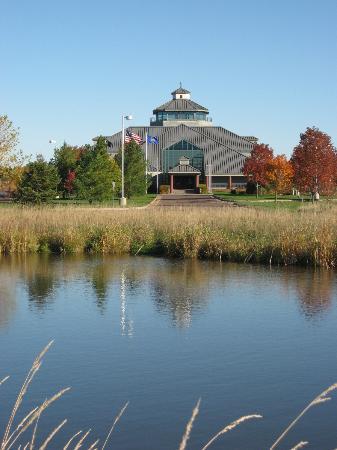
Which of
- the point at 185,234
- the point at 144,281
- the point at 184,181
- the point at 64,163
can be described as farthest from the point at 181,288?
the point at 184,181

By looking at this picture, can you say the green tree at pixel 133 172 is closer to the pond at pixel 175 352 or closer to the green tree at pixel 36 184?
the green tree at pixel 36 184

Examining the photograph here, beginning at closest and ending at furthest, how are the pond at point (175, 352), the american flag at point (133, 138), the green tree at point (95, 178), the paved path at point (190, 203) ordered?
the pond at point (175, 352), the green tree at point (95, 178), the paved path at point (190, 203), the american flag at point (133, 138)

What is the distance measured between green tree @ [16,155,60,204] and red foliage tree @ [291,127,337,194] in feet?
69.9

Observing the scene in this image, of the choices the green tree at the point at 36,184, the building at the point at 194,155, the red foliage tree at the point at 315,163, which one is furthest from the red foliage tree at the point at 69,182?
the building at the point at 194,155

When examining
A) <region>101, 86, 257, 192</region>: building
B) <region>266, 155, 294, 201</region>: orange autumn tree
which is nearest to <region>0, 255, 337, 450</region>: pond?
<region>266, 155, 294, 201</region>: orange autumn tree

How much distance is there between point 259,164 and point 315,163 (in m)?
16.1

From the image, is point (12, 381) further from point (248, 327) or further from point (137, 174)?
point (137, 174)

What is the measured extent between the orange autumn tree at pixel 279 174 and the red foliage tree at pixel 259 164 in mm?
704

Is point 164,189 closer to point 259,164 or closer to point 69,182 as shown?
point 259,164

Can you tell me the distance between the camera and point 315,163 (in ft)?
188

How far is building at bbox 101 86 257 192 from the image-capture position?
9138cm

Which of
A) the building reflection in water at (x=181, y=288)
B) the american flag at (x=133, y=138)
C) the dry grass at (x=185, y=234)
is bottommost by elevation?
the building reflection in water at (x=181, y=288)

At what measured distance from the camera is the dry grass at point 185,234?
21797mm

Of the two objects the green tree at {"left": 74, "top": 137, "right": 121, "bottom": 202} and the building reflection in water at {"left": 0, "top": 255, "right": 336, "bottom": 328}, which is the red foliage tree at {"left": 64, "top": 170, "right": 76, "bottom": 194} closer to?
the green tree at {"left": 74, "top": 137, "right": 121, "bottom": 202}
